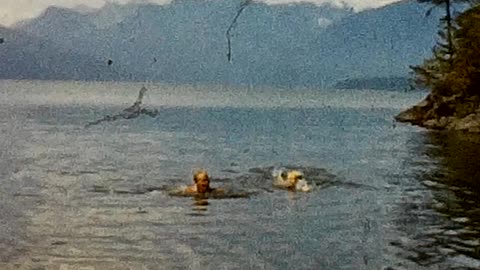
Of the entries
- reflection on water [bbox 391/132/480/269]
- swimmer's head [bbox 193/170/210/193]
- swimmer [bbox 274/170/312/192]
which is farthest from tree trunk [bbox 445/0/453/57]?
swimmer's head [bbox 193/170/210/193]

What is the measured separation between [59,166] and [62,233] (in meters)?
27.4

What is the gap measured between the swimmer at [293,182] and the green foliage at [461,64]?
4235cm

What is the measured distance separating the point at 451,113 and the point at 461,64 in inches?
221

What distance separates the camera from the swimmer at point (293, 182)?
51.0m

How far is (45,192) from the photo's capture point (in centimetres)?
5084

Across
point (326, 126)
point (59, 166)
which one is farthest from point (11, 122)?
point (59, 166)

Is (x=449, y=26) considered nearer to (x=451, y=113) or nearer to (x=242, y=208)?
(x=451, y=113)

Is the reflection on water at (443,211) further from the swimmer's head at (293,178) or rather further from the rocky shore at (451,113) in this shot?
the rocky shore at (451,113)

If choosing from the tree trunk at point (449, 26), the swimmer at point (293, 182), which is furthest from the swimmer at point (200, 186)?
the tree trunk at point (449, 26)

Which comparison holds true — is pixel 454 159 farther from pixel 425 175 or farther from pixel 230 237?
pixel 230 237

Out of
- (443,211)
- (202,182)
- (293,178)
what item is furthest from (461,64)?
(443,211)

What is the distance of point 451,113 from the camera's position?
9631 centimetres

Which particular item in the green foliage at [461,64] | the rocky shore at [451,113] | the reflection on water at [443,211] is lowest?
the reflection on water at [443,211]

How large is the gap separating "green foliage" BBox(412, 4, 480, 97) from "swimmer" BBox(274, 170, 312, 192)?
4235 cm
